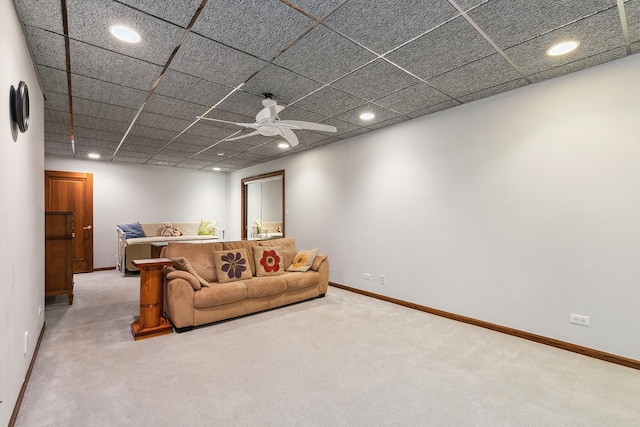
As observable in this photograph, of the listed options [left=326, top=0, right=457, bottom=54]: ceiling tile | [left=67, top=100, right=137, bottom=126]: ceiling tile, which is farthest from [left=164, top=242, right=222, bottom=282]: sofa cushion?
[left=326, top=0, right=457, bottom=54]: ceiling tile

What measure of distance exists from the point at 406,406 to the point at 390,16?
2636mm

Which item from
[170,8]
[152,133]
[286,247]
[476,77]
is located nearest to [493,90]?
[476,77]

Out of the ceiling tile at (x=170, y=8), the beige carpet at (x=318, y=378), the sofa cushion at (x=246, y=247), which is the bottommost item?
the beige carpet at (x=318, y=378)

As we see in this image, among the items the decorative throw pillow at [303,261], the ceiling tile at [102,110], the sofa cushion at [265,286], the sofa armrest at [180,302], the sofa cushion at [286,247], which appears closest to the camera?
the sofa armrest at [180,302]

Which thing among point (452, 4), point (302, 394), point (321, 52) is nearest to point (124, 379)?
point (302, 394)

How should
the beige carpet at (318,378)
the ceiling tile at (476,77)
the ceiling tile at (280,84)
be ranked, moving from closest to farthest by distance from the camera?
1. the beige carpet at (318,378)
2. the ceiling tile at (476,77)
3. the ceiling tile at (280,84)

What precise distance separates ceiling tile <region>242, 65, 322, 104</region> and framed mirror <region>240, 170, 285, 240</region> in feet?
13.5

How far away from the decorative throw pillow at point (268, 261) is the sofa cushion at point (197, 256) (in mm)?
617

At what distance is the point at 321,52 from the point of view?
2.48 meters

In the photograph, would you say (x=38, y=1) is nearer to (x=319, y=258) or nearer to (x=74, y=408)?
(x=74, y=408)

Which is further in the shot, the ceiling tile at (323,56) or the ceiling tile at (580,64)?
the ceiling tile at (580,64)

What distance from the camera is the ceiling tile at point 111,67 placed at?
2475 millimetres

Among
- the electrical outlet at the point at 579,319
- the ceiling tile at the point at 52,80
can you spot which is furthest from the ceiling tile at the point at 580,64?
the ceiling tile at the point at 52,80

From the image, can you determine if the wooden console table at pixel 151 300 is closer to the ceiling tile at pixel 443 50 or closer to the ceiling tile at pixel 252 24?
the ceiling tile at pixel 252 24
